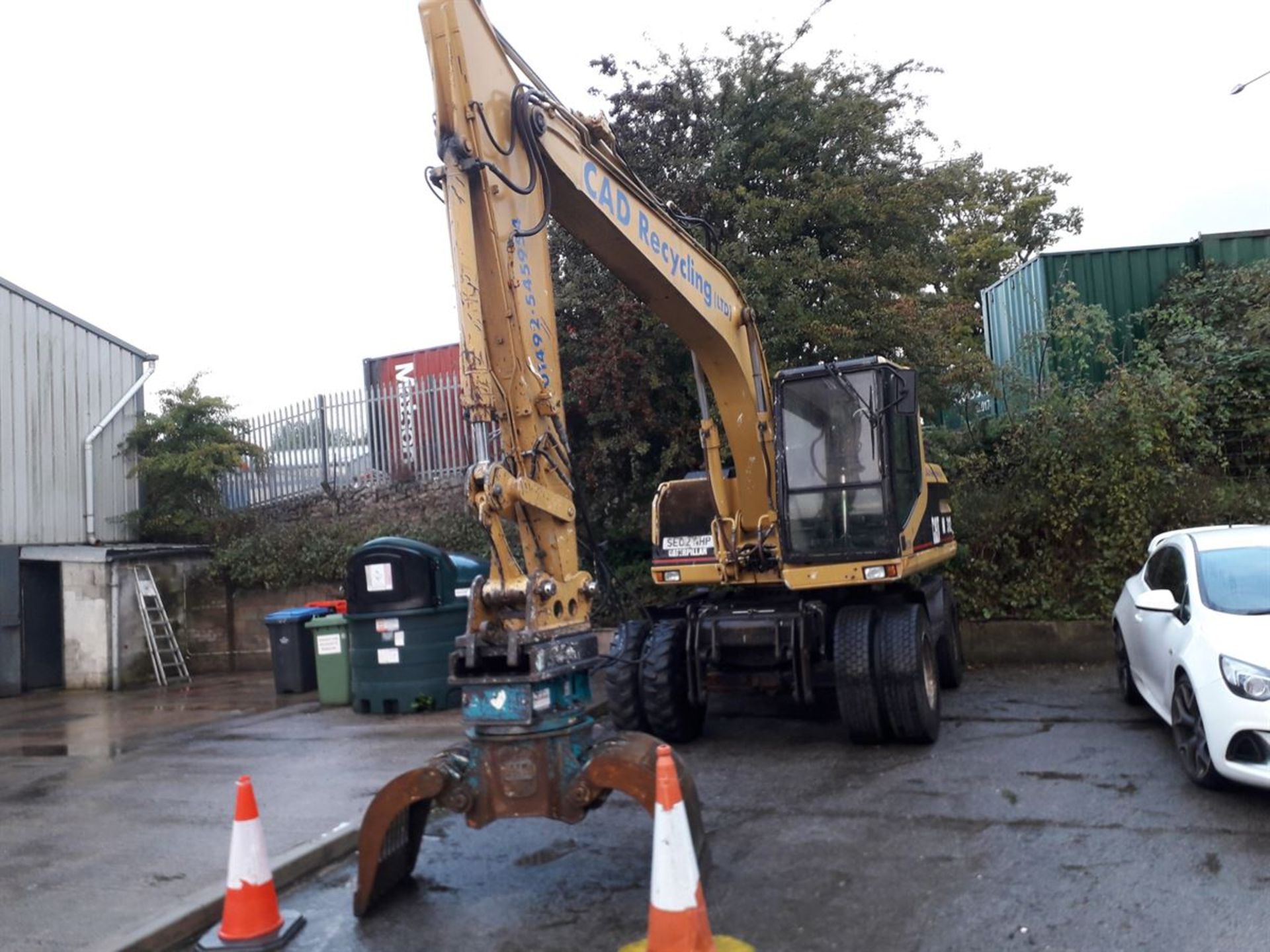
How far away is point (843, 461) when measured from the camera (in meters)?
8.74

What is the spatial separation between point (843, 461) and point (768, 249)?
6364 mm

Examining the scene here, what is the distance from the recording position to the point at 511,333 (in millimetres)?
5984

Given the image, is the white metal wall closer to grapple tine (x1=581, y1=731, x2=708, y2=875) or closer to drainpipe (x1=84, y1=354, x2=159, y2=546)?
drainpipe (x1=84, y1=354, x2=159, y2=546)

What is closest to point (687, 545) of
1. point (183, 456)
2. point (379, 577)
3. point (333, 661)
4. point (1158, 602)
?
point (379, 577)

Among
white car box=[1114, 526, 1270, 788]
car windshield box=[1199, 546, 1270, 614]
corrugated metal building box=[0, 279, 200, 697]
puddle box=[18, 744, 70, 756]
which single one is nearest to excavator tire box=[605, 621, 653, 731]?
white car box=[1114, 526, 1270, 788]

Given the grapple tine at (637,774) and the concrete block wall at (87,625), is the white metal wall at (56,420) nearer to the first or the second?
the concrete block wall at (87,625)

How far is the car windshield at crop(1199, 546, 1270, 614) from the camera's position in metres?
6.96

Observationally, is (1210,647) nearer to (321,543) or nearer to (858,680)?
(858,680)

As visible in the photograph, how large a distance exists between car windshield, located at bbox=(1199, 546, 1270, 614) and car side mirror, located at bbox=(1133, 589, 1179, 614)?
196mm

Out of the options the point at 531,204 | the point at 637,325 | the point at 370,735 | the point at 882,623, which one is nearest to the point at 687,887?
the point at 531,204

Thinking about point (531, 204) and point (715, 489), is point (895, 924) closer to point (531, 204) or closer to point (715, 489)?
point (531, 204)

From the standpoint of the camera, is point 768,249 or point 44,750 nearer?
point 44,750

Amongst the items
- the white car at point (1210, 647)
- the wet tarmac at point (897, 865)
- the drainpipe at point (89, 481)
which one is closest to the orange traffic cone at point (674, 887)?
the wet tarmac at point (897, 865)

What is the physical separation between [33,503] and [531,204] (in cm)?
1231
